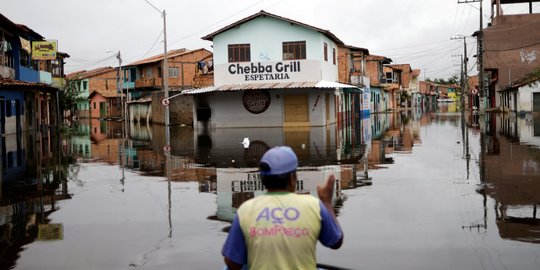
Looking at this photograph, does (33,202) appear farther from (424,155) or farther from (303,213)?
(424,155)

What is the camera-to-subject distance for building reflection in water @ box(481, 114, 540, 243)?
768cm

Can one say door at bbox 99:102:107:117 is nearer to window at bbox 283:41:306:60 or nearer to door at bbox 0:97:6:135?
window at bbox 283:41:306:60

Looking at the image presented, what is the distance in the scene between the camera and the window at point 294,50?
3650cm

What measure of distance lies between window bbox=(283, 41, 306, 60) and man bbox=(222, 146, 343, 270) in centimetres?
3368

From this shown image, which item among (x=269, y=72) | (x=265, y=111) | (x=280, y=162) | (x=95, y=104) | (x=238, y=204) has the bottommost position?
(x=238, y=204)

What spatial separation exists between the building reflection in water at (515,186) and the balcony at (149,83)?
4691cm

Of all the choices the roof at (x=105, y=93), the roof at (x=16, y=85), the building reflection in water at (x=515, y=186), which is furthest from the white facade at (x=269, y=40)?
the roof at (x=105, y=93)

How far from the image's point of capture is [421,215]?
8.72 meters

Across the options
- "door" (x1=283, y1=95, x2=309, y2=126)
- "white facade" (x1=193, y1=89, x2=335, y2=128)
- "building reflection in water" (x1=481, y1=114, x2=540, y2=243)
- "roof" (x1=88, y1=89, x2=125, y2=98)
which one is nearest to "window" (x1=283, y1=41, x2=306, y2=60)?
"white facade" (x1=193, y1=89, x2=335, y2=128)

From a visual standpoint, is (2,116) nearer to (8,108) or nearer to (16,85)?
(8,108)

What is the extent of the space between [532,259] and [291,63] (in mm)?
30539

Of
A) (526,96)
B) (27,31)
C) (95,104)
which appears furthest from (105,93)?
(526,96)

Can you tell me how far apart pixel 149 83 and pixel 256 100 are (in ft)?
98.4

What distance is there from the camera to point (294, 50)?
36.6 meters
